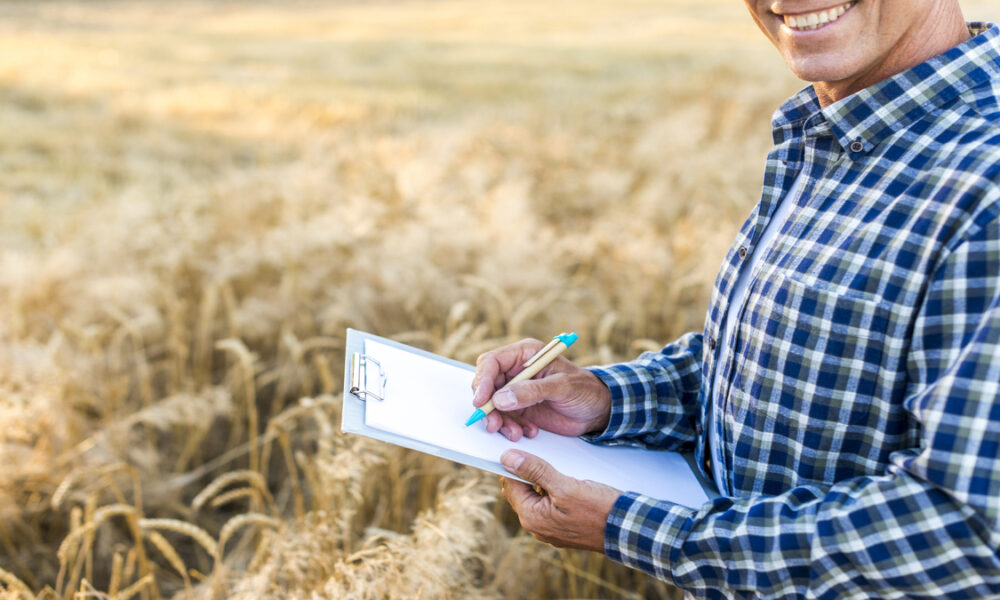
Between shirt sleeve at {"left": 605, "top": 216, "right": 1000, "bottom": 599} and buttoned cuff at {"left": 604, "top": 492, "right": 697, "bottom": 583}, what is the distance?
23mm

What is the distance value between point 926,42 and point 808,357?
1.59ft

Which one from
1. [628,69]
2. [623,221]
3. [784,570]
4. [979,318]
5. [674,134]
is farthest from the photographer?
[628,69]

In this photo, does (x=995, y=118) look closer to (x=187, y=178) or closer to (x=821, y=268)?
(x=821, y=268)

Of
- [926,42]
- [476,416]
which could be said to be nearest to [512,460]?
[476,416]

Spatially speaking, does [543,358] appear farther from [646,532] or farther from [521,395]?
[646,532]

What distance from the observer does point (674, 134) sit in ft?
20.3

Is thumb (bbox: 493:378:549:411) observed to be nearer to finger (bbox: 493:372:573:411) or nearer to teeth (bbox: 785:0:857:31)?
finger (bbox: 493:372:573:411)

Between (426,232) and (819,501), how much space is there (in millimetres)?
3222

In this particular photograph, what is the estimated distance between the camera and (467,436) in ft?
4.64

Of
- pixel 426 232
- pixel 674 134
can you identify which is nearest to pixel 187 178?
pixel 426 232

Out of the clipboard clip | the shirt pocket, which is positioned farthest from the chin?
the clipboard clip

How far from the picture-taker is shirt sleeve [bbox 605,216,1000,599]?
0.98 meters

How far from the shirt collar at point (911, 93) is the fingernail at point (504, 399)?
631 mm

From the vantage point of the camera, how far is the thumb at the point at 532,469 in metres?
1.32
